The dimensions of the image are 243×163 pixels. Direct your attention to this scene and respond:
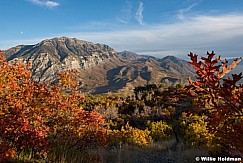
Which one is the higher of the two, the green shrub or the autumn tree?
the autumn tree

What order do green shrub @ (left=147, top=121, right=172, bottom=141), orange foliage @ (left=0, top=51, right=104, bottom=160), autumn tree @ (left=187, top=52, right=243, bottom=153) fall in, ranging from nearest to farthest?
autumn tree @ (left=187, top=52, right=243, bottom=153) → orange foliage @ (left=0, top=51, right=104, bottom=160) → green shrub @ (left=147, top=121, right=172, bottom=141)

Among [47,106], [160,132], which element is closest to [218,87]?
[47,106]

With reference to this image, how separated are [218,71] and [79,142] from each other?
662 cm

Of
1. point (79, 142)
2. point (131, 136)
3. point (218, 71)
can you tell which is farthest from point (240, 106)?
point (131, 136)

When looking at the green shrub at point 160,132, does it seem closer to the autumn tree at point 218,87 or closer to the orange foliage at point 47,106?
the orange foliage at point 47,106

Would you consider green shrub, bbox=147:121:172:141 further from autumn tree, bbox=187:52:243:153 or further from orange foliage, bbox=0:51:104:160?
autumn tree, bbox=187:52:243:153

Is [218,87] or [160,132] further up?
[218,87]

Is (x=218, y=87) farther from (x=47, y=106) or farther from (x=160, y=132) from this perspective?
(x=160, y=132)

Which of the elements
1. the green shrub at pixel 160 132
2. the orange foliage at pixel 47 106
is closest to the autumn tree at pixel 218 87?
the orange foliage at pixel 47 106

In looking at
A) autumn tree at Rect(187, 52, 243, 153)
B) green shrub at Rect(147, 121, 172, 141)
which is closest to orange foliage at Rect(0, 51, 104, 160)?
autumn tree at Rect(187, 52, 243, 153)

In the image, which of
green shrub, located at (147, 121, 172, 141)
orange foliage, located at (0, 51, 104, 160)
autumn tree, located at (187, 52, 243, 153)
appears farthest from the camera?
green shrub, located at (147, 121, 172, 141)

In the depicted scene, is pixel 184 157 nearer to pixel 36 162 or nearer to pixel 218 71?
pixel 36 162

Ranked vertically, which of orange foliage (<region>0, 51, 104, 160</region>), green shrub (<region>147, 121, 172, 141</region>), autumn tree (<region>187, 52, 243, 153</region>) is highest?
autumn tree (<region>187, 52, 243, 153</region>)

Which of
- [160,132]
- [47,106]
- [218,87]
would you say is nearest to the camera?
[218,87]
